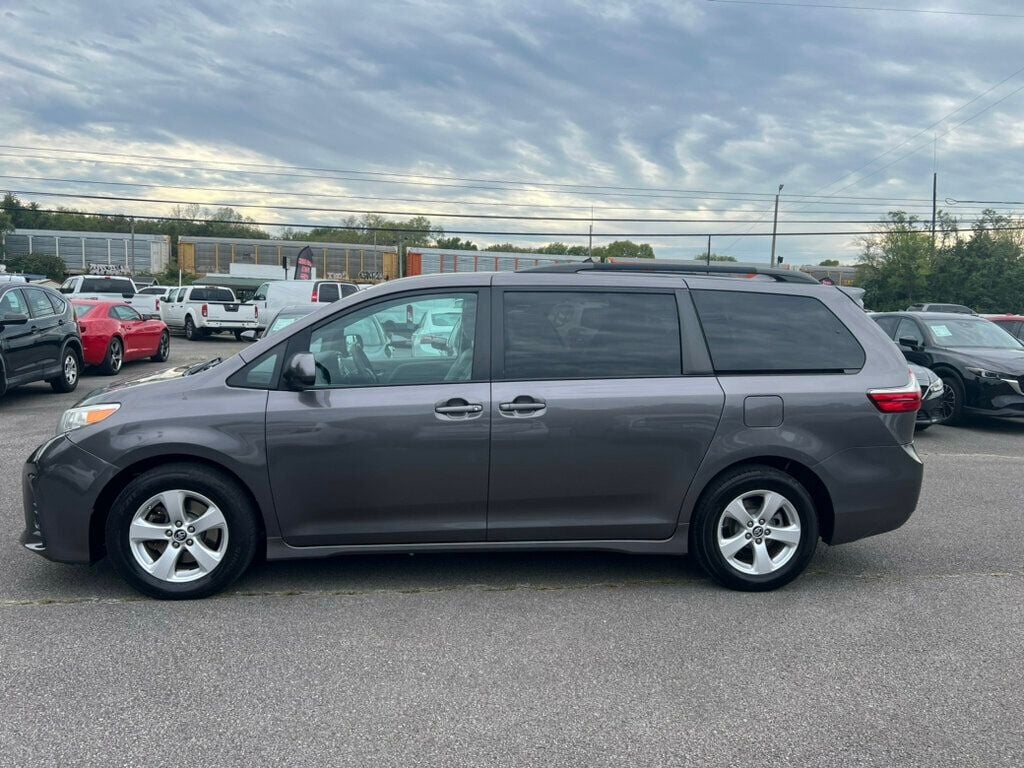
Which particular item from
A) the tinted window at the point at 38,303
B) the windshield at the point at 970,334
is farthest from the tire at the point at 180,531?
the windshield at the point at 970,334

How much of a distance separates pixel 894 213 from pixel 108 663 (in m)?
63.8

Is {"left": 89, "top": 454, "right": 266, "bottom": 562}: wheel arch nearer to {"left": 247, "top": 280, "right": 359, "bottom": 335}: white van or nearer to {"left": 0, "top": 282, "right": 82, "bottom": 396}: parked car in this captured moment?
{"left": 0, "top": 282, "right": 82, "bottom": 396}: parked car

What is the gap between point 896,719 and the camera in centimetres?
325

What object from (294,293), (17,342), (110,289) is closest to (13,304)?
(17,342)

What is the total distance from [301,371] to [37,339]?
9.37 meters

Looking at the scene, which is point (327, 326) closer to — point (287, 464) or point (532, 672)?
point (287, 464)

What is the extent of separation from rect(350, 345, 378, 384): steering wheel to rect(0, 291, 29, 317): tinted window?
871 centimetres

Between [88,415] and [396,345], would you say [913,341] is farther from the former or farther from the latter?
[88,415]

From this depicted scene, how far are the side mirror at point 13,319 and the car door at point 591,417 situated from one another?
9136 mm

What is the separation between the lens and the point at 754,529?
459cm

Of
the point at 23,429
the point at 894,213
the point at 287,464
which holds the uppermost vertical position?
the point at 894,213

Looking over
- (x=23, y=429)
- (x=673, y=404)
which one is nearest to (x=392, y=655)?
(x=673, y=404)

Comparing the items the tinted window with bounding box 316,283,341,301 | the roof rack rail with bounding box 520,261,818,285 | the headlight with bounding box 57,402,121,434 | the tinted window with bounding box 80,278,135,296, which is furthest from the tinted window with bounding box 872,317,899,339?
the tinted window with bounding box 80,278,135,296

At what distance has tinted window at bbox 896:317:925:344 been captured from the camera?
11.9 meters
